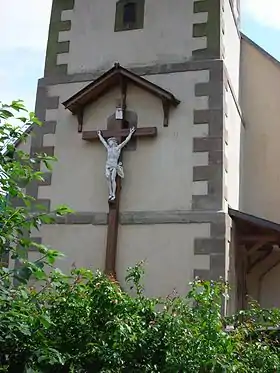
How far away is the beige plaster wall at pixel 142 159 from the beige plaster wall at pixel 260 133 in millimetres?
1892

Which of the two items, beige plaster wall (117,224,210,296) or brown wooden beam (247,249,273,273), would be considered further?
brown wooden beam (247,249,273,273)

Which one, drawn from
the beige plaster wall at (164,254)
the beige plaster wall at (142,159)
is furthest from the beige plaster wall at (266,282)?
the beige plaster wall at (142,159)

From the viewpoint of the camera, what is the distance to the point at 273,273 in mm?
9602

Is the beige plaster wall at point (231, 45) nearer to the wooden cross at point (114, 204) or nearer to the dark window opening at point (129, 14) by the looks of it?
the dark window opening at point (129, 14)

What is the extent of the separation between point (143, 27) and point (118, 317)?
20.1ft

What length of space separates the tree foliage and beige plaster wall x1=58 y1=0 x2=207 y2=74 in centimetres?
511

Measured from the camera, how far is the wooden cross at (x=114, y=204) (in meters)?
8.06

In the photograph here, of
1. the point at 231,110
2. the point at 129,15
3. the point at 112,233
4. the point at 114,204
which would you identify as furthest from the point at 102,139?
the point at 129,15

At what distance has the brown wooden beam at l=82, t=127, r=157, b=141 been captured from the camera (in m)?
8.38

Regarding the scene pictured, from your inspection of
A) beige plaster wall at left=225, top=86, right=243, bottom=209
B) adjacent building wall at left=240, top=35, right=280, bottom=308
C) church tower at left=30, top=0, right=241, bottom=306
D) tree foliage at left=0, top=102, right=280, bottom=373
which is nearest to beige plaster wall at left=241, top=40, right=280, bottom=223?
adjacent building wall at left=240, top=35, right=280, bottom=308

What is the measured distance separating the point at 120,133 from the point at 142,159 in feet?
1.55

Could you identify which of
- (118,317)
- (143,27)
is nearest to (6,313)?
(118,317)

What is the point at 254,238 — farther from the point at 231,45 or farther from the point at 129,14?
the point at 129,14

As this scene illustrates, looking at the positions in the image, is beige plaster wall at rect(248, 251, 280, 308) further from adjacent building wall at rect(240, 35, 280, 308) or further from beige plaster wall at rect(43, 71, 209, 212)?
beige plaster wall at rect(43, 71, 209, 212)
